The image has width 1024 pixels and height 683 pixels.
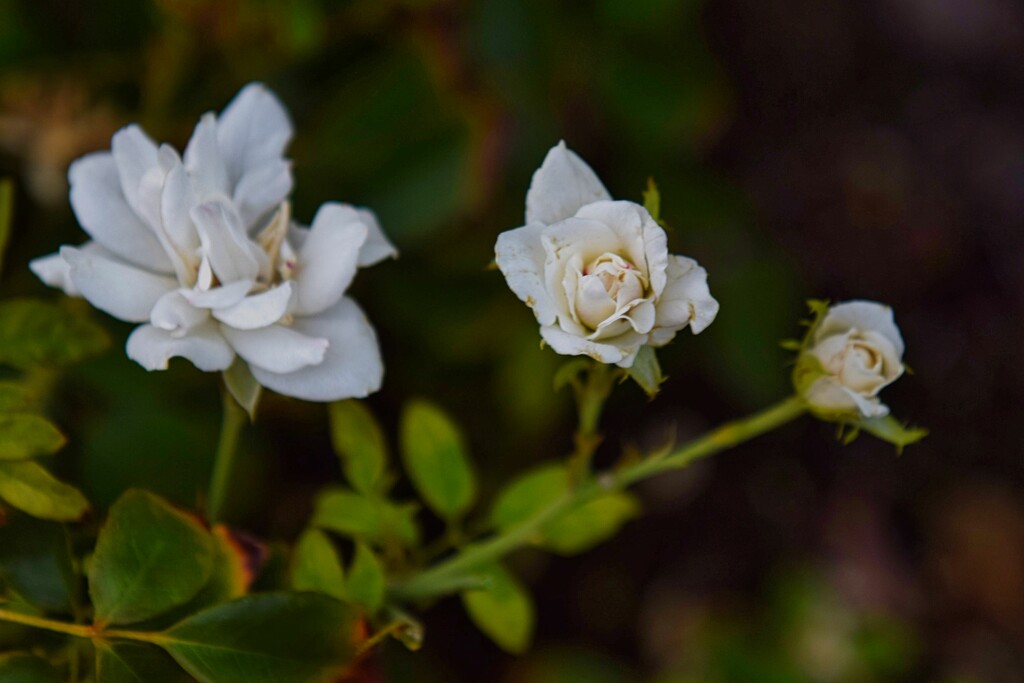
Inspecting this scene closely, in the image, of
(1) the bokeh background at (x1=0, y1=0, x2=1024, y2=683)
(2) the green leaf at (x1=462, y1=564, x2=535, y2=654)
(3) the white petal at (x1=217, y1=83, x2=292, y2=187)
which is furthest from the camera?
(1) the bokeh background at (x1=0, y1=0, x2=1024, y2=683)

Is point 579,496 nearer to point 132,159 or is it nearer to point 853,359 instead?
point 853,359

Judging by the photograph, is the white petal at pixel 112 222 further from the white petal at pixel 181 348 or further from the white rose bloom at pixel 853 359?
the white rose bloom at pixel 853 359

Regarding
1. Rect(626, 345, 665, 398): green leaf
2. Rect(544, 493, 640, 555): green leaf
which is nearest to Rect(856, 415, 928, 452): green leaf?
Rect(626, 345, 665, 398): green leaf

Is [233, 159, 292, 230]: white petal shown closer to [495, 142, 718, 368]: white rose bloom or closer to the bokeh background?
[495, 142, 718, 368]: white rose bloom

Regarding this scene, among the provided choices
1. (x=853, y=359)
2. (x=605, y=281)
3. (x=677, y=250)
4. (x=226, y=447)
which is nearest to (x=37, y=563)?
(x=226, y=447)

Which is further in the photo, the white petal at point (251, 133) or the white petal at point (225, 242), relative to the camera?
the white petal at point (251, 133)

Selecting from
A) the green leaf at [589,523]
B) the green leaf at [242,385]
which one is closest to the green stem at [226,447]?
the green leaf at [242,385]
